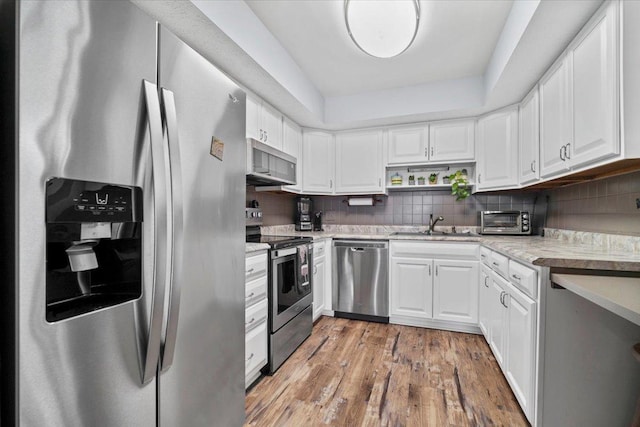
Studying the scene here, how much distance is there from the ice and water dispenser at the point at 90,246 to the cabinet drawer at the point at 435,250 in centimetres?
251

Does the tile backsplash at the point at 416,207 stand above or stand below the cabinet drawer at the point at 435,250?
above

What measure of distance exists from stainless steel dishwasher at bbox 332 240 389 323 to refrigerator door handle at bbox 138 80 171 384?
93.0 inches

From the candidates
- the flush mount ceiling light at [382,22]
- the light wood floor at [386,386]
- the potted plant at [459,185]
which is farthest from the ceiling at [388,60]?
the light wood floor at [386,386]

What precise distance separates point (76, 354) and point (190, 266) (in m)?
0.39

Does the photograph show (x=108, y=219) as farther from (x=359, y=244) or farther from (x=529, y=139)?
(x=529, y=139)

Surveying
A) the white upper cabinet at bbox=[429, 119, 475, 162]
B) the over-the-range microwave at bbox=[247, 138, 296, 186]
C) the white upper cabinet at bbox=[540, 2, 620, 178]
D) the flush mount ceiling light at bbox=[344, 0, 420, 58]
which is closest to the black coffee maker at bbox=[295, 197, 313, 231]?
the over-the-range microwave at bbox=[247, 138, 296, 186]

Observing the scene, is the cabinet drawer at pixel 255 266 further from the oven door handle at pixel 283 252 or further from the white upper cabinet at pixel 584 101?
the white upper cabinet at pixel 584 101

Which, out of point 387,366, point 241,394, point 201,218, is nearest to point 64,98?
point 201,218

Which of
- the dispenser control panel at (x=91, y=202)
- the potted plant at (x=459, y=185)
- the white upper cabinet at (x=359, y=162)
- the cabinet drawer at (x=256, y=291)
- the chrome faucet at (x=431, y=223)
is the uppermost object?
the white upper cabinet at (x=359, y=162)

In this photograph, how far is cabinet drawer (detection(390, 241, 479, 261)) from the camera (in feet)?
9.18

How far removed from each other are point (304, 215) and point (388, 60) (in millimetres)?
1851

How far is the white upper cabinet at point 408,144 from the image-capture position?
333 centimetres

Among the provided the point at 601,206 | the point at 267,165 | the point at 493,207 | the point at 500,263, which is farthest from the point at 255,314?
the point at 493,207

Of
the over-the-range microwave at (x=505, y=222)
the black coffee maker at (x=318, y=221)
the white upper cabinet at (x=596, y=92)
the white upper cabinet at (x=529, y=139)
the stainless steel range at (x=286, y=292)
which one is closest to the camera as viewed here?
the white upper cabinet at (x=596, y=92)
